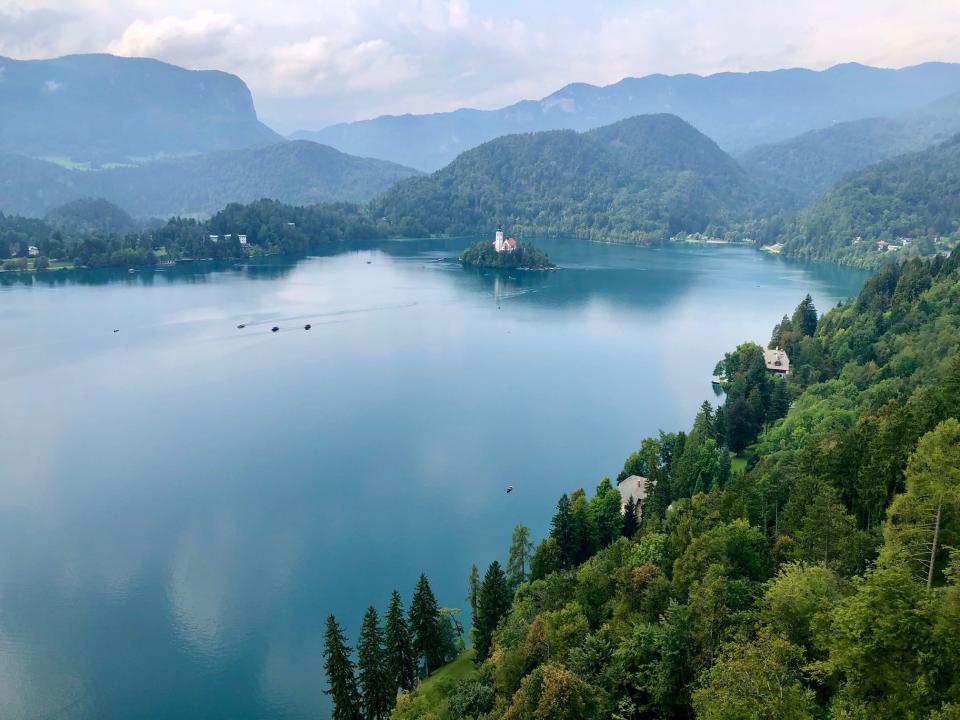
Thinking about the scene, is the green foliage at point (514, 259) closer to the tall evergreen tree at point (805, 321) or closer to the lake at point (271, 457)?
the lake at point (271, 457)

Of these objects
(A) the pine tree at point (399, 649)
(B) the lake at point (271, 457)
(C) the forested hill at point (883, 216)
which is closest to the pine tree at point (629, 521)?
(B) the lake at point (271, 457)

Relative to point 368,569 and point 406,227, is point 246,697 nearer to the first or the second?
point 368,569

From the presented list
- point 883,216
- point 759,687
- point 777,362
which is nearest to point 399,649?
point 759,687

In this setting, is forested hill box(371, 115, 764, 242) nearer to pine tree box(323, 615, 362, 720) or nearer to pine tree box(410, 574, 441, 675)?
pine tree box(410, 574, 441, 675)

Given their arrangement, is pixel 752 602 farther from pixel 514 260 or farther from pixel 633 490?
pixel 514 260

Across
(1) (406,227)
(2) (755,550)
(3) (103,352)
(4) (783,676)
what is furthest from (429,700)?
(1) (406,227)
